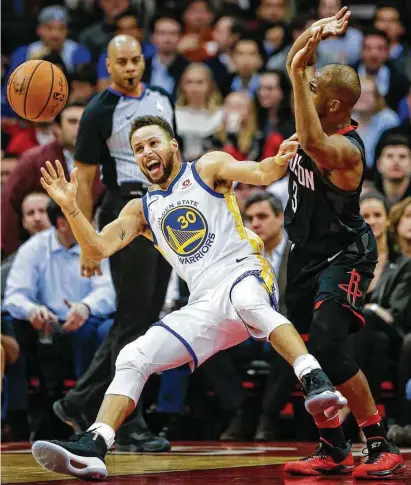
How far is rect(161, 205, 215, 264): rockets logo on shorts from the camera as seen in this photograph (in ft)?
20.4

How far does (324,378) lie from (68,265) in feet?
14.6

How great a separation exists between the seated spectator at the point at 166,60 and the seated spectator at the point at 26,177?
2.93 m

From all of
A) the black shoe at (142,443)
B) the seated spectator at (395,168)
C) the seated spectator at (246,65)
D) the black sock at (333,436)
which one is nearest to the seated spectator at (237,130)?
the seated spectator at (246,65)

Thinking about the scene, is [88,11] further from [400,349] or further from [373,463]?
[373,463]

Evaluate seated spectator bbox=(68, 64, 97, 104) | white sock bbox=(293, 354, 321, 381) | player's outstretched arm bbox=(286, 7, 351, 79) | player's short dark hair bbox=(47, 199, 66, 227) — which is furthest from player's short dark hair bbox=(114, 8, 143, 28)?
white sock bbox=(293, 354, 321, 381)

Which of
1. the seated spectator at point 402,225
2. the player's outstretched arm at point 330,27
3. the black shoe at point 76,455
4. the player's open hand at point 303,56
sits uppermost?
the player's outstretched arm at point 330,27

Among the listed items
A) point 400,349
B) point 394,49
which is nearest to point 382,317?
point 400,349

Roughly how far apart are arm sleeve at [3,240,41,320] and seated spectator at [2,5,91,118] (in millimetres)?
4879

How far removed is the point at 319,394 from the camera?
5.25m

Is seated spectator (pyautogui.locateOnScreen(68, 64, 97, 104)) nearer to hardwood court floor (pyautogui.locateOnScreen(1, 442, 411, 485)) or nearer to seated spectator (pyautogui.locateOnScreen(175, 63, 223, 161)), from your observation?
seated spectator (pyautogui.locateOnScreen(175, 63, 223, 161))

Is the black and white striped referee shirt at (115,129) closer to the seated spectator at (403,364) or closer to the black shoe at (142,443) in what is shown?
the black shoe at (142,443)

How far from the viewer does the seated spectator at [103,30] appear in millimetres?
14523

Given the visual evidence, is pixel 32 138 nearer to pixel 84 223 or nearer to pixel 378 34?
pixel 378 34

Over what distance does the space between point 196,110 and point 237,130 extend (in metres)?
0.58
